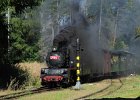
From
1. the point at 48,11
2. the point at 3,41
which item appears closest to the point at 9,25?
the point at 3,41

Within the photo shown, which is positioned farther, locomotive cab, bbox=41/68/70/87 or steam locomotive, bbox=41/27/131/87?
steam locomotive, bbox=41/27/131/87

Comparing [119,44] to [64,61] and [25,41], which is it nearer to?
[25,41]

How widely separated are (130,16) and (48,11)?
1045 inches

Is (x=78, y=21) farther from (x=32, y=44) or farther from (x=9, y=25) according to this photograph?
(x=32, y=44)

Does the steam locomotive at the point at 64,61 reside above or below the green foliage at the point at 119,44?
below

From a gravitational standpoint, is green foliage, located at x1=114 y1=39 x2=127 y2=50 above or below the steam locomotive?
above

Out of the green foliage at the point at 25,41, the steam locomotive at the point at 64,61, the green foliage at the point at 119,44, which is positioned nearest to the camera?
the steam locomotive at the point at 64,61

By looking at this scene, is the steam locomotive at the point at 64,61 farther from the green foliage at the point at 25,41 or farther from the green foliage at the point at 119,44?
the green foliage at the point at 119,44

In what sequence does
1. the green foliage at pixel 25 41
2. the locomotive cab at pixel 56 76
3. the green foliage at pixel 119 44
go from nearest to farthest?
1. the locomotive cab at pixel 56 76
2. the green foliage at pixel 25 41
3. the green foliage at pixel 119 44

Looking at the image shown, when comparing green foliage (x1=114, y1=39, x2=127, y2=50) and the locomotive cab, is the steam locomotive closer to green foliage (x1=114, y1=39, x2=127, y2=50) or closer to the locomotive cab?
the locomotive cab

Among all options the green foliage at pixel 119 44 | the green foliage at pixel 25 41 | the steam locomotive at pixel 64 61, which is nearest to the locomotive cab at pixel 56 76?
the steam locomotive at pixel 64 61

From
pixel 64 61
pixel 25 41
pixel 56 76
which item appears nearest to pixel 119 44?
pixel 25 41

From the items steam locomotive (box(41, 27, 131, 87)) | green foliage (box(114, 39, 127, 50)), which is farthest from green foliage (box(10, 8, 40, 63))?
green foliage (box(114, 39, 127, 50))

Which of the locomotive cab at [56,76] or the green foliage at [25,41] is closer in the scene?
the locomotive cab at [56,76]
